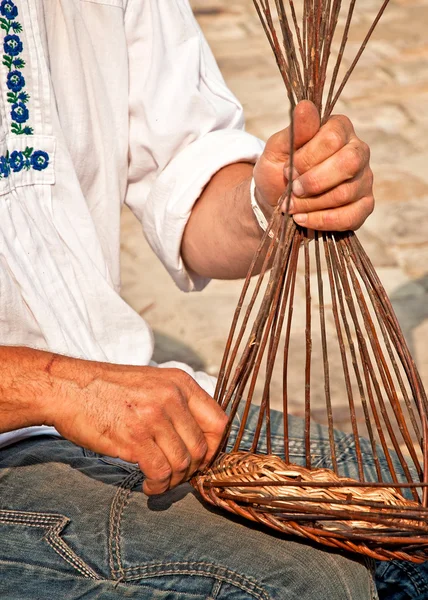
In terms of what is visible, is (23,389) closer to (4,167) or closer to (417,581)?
(4,167)

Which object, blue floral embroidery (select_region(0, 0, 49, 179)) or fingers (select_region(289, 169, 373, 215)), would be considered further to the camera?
blue floral embroidery (select_region(0, 0, 49, 179))

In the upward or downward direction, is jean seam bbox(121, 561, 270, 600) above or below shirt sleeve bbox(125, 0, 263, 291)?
below

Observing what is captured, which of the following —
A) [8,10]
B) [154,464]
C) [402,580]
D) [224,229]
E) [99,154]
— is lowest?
[402,580]

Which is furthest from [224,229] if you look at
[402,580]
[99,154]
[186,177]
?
[402,580]

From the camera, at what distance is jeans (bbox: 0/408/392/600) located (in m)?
0.92

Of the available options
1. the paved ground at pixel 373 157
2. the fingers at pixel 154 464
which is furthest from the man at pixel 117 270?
the paved ground at pixel 373 157

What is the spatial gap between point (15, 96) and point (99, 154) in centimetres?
17

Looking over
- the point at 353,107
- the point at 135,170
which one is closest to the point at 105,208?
the point at 135,170

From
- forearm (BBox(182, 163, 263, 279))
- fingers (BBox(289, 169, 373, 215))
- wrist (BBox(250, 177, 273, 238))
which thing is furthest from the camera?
forearm (BBox(182, 163, 263, 279))

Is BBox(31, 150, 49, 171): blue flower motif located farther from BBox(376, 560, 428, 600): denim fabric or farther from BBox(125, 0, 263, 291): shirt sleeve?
BBox(376, 560, 428, 600): denim fabric

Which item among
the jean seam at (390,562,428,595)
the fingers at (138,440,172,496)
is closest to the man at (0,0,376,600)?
the fingers at (138,440,172,496)

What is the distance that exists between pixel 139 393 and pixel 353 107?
275 cm

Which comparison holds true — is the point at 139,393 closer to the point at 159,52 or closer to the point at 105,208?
the point at 105,208

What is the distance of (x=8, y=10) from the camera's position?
113 cm
